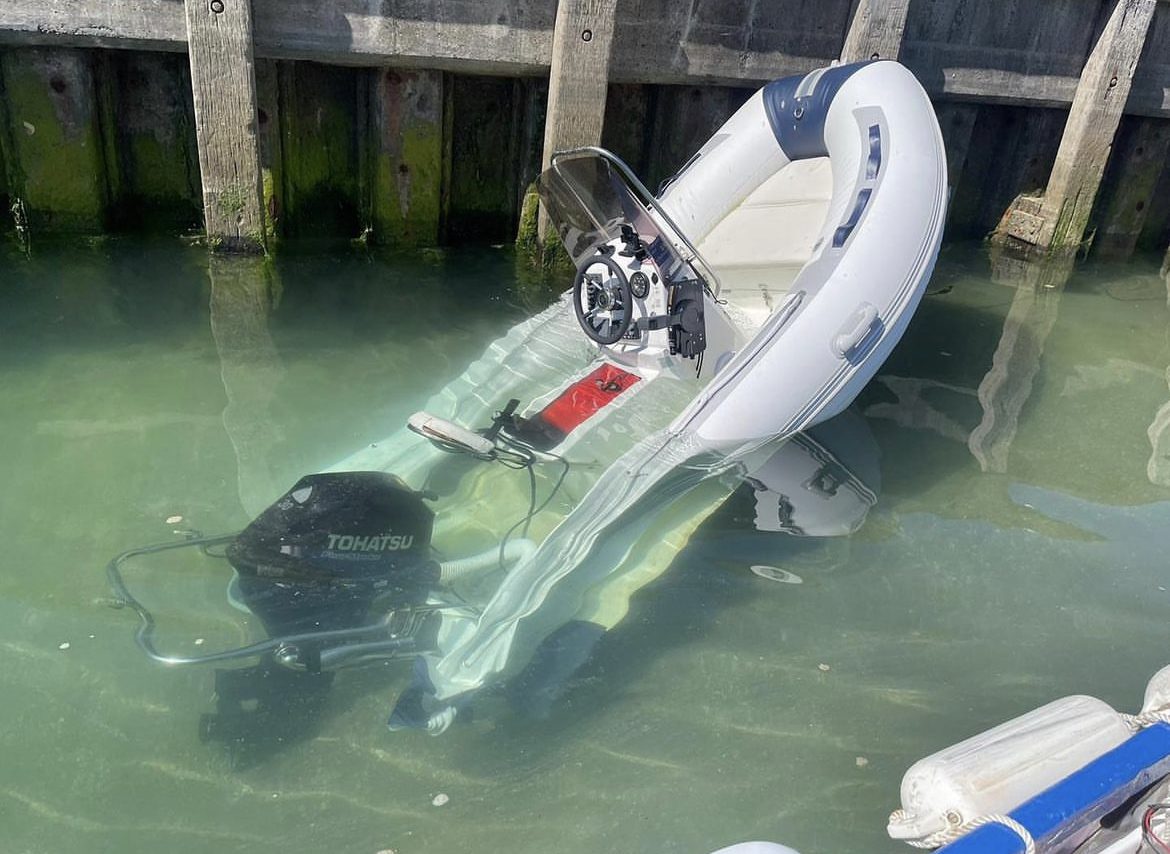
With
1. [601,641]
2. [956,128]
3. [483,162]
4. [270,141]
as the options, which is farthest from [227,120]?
[956,128]

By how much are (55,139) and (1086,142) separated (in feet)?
19.9

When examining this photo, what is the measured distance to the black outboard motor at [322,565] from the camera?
2.56 m

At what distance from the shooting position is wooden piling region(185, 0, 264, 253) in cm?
438

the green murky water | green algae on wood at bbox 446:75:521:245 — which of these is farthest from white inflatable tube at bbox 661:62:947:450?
green algae on wood at bbox 446:75:521:245

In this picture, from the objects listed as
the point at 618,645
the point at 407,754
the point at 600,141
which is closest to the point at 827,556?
the point at 618,645

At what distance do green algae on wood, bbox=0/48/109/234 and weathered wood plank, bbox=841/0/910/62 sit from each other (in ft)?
13.1

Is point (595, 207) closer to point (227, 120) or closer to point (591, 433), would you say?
point (591, 433)

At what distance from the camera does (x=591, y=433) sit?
11.2 feet

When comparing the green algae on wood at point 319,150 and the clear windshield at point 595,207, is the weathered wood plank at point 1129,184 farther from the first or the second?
the green algae on wood at point 319,150

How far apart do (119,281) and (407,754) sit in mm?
3385

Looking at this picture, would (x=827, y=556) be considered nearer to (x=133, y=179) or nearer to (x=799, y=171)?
(x=799, y=171)

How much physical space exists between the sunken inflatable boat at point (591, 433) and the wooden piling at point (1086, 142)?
8.43 feet

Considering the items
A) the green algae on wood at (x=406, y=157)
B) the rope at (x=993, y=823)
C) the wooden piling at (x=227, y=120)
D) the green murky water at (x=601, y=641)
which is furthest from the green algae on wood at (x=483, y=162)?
the rope at (x=993, y=823)

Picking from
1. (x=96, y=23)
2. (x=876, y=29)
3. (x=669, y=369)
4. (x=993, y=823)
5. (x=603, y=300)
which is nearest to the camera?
(x=993, y=823)
